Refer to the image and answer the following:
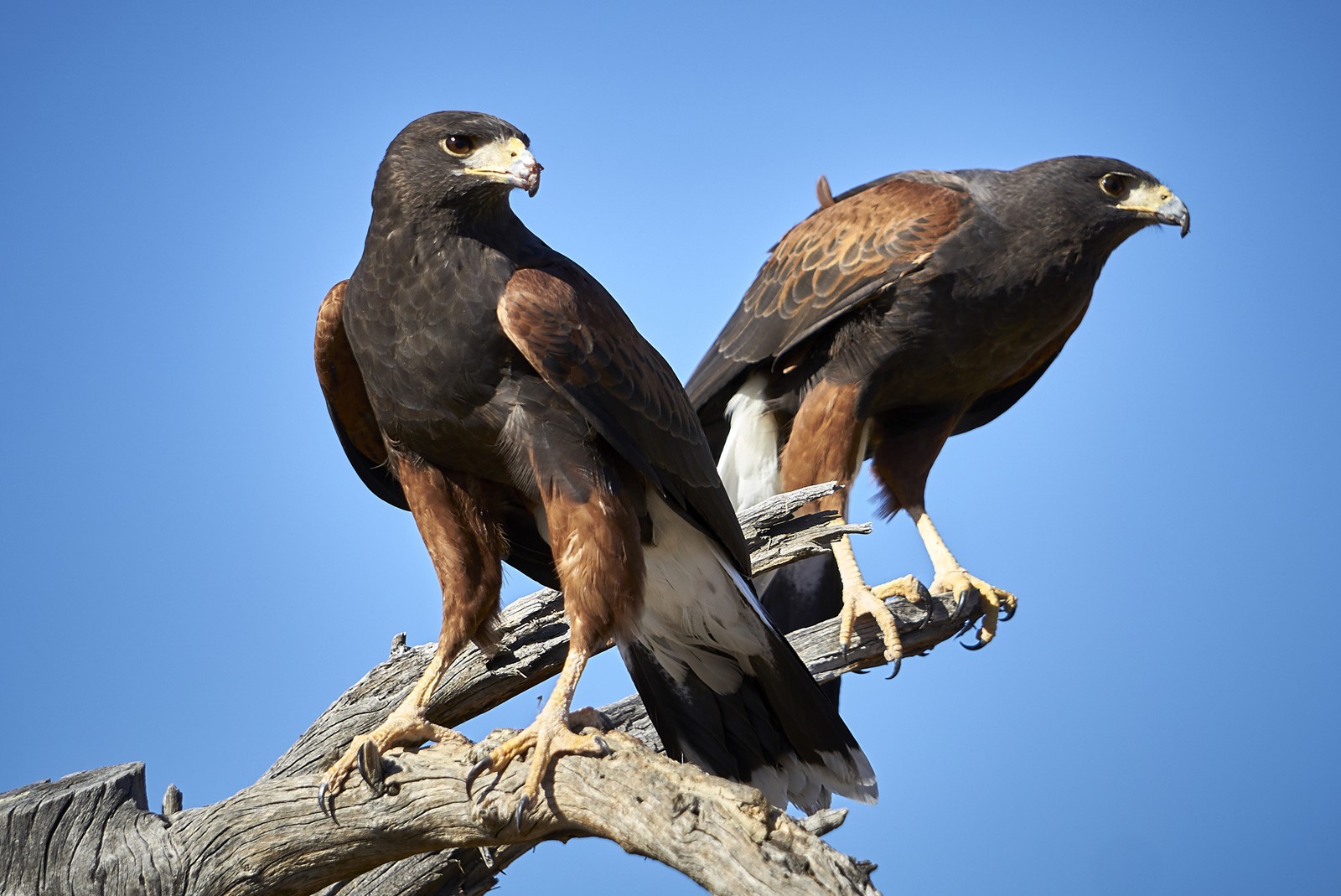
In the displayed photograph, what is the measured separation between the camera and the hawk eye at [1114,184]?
6.15 metres

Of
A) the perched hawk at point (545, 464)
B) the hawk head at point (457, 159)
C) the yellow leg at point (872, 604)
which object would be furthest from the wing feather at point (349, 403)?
the yellow leg at point (872, 604)

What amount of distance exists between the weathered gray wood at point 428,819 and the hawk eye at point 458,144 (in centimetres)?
170

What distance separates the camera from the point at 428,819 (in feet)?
11.6

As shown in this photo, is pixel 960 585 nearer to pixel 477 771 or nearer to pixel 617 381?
pixel 617 381

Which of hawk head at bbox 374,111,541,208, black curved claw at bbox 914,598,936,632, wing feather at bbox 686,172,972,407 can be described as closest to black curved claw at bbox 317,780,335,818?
hawk head at bbox 374,111,541,208

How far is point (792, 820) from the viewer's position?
111 inches

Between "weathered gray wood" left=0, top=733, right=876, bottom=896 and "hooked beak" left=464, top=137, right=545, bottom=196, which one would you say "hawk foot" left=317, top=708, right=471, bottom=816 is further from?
"hooked beak" left=464, top=137, right=545, bottom=196

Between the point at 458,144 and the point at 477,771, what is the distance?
1.77m

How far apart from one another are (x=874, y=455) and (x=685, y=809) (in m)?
3.79

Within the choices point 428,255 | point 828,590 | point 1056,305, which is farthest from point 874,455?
point 428,255

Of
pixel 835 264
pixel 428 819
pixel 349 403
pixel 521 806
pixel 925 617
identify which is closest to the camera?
pixel 521 806

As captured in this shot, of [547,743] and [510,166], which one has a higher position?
[510,166]

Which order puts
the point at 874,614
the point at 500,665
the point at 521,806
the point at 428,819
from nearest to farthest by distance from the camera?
the point at 521,806 → the point at 428,819 → the point at 500,665 → the point at 874,614

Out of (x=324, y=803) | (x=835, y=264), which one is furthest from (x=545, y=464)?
A: (x=835, y=264)
